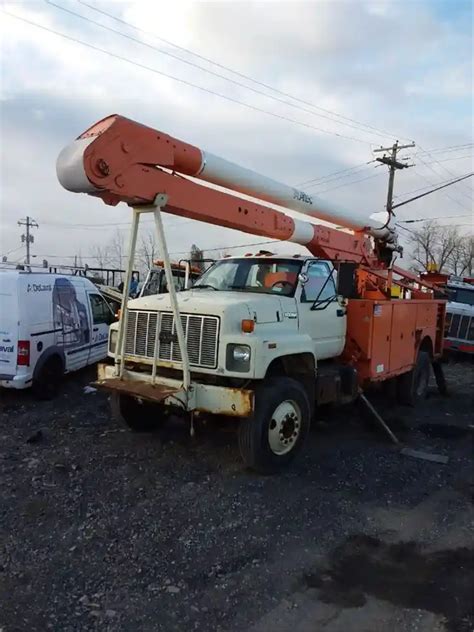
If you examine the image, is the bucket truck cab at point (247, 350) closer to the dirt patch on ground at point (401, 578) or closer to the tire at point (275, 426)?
the tire at point (275, 426)

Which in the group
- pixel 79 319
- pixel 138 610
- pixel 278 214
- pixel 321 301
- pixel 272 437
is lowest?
pixel 138 610

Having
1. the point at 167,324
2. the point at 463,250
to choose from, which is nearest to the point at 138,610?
the point at 167,324

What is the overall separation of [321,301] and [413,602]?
152 inches

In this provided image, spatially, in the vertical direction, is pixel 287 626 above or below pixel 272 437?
below

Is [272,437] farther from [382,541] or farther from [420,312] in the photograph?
[420,312]

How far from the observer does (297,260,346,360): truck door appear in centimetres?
656

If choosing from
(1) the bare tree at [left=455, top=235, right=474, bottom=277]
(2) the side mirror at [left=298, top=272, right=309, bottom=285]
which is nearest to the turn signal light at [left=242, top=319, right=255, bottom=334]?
(2) the side mirror at [left=298, top=272, right=309, bottom=285]

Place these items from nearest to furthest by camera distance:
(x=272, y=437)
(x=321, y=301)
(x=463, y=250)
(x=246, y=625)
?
(x=246, y=625) → (x=272, y=437) → (x=321, y=301) → (x=463, y=250)

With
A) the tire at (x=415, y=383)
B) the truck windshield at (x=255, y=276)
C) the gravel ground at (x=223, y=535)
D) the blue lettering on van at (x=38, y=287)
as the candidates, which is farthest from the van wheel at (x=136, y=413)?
the tire at (x=415, y=383)

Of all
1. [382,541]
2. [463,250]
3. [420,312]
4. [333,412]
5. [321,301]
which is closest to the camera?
[382,541]

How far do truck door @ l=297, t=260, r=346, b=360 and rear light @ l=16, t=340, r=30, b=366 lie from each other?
4288 mm

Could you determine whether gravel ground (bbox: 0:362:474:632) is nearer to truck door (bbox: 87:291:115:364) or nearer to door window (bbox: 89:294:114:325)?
truck door (bbox: 87:291:115:364)

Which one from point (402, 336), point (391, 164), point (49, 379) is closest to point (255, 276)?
point (402, 336)

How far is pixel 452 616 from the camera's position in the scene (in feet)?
11.0
